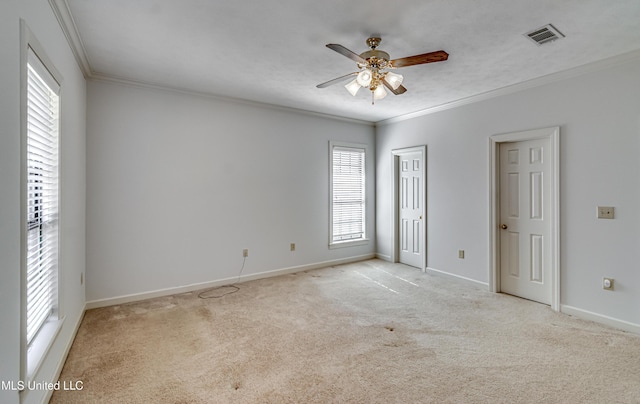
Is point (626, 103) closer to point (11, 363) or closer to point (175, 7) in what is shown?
point (175, 7)

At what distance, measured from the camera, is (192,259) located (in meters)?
4.15

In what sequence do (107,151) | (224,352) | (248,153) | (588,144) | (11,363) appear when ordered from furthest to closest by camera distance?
(248,153) < (107,151) < (588,144) < (224,352) < (11,363)

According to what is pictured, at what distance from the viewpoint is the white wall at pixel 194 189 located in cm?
360

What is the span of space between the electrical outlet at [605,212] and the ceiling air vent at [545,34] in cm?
179

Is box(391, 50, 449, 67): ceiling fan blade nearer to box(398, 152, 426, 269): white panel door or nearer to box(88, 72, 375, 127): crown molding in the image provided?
box(88, 72, 375, 127): crown molding

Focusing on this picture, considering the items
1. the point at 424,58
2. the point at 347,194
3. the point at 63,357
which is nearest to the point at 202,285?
the point at 63,357

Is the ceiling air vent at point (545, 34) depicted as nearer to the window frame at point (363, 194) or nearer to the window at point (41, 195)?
the window frame at point (363, 194)

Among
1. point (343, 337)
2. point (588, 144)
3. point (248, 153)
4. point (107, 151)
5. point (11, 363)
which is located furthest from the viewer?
point (248, 153)

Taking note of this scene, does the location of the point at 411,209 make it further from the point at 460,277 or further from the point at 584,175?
the point at 584,175

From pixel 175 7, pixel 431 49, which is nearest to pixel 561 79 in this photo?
pixel 431 49

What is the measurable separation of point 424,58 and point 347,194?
3530 millimetres

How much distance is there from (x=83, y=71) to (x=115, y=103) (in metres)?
0.43

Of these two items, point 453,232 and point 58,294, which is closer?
point 58,294

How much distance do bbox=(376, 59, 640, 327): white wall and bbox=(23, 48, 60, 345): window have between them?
15.2 feet
